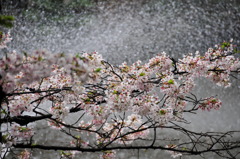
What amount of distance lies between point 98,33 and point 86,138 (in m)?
5.06

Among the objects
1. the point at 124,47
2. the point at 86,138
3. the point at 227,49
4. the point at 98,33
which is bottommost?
the point at 86,138

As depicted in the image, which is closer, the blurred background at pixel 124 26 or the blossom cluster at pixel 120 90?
the blossom cluster at pixel 120 90

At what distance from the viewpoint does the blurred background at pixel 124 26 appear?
8.12 meters

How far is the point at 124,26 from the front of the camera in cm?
937

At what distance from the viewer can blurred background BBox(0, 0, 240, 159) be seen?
812 centimetres

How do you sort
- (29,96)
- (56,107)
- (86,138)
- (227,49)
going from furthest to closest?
(86,138) → (227,49) → (56,107) → (29,96)

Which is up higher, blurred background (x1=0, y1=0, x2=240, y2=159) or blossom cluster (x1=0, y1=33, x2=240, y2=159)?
blurred background (x1=0, y1=0, x2=240, y2=159)

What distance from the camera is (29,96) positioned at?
1.60 metres

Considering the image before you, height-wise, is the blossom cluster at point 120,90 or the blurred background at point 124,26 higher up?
the blurred background at point 124,26

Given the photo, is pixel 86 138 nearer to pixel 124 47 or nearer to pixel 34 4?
pixel 124 47

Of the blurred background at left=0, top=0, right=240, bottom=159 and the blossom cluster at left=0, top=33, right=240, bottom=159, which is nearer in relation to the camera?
the blossom cluster at left=0, top=33, right=240, bottom=159

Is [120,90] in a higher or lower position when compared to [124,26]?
lower

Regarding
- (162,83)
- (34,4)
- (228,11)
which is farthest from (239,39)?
(162,83)

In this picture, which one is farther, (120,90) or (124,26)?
(124,26)
